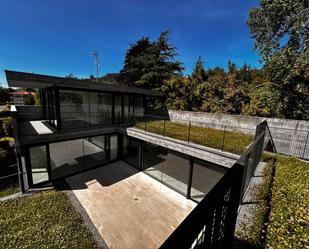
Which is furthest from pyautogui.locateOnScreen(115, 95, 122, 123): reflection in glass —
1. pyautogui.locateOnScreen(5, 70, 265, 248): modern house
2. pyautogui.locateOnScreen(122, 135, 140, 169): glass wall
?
pyautogui.locateOnScreen(122, 135, 140, 169): glass wall

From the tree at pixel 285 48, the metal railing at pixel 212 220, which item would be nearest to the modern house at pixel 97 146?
the metal railing at pixel 212 220

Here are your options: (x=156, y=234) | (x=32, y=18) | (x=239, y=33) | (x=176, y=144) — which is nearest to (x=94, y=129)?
(x=176, y=144)

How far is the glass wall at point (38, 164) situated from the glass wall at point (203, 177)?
23.2ft

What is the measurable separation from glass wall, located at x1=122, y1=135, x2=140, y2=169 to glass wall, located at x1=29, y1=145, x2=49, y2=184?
437 cm

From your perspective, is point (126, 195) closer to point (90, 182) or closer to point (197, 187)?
point (90, 182)

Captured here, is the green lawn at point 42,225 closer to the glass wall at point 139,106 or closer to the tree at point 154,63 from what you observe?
the glass wall at point 139,106

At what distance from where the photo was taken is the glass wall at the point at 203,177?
631 centimetres

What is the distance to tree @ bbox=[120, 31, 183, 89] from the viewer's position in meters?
17.4

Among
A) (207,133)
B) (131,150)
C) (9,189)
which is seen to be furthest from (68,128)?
(207,133)

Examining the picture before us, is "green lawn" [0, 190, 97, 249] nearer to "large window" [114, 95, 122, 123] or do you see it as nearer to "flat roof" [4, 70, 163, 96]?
"flat roof" [4, 70, 163, 96]

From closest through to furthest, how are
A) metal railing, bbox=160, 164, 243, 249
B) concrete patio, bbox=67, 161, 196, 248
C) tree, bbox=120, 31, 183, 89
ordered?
1. metal railing, bbox=160, 164, 243, 249
2. concrete patio, bbox=67, 161, 196, 248
3. tree, bbox=120, 31, 183, 89

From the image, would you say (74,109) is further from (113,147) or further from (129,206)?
(129,206)

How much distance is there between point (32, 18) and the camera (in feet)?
26.8

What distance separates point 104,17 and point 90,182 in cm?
976
